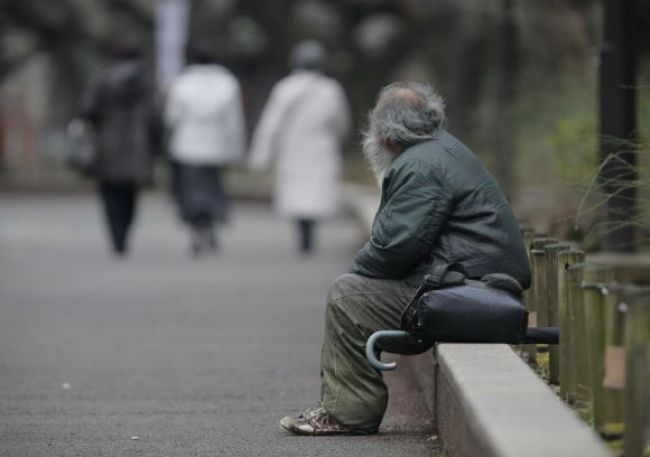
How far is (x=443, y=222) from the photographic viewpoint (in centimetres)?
689

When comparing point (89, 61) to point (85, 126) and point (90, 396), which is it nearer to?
point (85, 126)

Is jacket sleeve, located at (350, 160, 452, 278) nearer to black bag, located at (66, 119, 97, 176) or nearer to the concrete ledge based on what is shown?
the concrete ledge

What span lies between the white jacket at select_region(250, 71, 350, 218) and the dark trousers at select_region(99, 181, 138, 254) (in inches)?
46.1

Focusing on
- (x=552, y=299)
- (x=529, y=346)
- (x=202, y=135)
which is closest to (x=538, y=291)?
(x=552, y=299)

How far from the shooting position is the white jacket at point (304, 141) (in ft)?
55.0

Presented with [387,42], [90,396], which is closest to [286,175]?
[90,396]

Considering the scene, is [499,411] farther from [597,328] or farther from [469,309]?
[469,309]

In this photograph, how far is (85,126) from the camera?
16516mm

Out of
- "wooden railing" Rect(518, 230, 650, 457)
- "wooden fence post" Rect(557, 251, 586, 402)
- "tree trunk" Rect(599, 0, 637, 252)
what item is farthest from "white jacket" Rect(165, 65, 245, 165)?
Result: "wooden fence post" Rect(557, 251, 586, 402)

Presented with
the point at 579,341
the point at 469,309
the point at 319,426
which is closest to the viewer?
the point at 579,341

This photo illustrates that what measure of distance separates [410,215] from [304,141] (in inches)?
405

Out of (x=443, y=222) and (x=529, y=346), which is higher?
(x=443, y=222)

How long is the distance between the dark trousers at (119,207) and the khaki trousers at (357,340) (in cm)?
962

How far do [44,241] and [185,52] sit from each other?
10.5 meters
